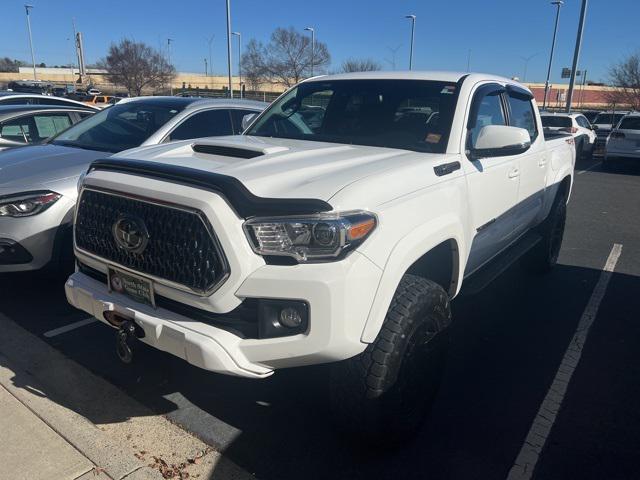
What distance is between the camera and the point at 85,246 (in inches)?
114

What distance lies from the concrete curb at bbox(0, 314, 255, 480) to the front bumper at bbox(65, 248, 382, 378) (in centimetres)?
67

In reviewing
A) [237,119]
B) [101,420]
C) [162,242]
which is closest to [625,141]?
[237,119]

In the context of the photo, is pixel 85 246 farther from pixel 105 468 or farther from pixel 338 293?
pixel 338 293

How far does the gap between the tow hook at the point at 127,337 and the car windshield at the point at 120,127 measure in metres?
2.85

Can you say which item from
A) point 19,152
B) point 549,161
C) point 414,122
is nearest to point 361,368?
point 414,122

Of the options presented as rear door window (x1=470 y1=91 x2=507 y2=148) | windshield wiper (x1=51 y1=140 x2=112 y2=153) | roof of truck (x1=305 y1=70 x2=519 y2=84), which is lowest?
windshield wiper (x1=51 y1=140 x2=112 y2=153)

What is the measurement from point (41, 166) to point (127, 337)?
8.24 ft

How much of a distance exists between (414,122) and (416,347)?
5.20 feet

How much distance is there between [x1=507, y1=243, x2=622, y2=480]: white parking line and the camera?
269cm

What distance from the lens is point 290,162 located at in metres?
2.80

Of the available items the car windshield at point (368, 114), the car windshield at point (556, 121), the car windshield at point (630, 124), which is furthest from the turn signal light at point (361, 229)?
the car windshield at point (630, 124)

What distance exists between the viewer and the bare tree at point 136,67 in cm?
4359

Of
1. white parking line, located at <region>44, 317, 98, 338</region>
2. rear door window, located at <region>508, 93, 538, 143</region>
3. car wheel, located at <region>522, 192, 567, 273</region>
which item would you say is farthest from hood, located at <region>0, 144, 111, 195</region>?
car wheel, located at <region>522, 192, 567, 273</region>

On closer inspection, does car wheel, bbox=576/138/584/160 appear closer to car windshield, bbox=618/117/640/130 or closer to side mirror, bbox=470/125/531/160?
car windshield, bbox=618/117/640/130
